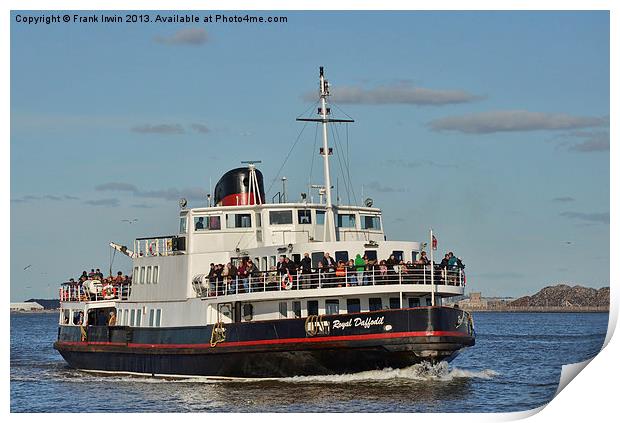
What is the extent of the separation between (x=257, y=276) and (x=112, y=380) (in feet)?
23.4

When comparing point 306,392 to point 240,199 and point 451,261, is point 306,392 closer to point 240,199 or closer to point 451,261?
point 451,261

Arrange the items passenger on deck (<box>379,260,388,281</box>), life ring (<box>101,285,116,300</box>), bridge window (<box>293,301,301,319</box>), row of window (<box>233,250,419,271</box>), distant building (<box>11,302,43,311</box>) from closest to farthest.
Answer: passenger on deck (<box>379,260,388,281</box>) → bridge window (<box>293,301,301,319</box>) → row of window (<box>233,250,419,271</box>) → life ring (<box>101,285,116,300</box>) → distant building (<box>11,302,43,311</box>)

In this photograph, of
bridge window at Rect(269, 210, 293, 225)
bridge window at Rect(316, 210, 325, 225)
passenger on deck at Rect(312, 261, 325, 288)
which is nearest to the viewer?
passenger on deck at Rect(312, 261, 325, 288)

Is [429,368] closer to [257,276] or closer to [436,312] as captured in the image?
[436,312]

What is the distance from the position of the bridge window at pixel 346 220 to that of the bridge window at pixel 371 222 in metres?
0.36

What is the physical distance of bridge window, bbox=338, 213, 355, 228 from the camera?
38938 millimetres

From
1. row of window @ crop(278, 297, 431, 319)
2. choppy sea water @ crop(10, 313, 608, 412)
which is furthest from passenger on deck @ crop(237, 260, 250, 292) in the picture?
choppy sea water @ crop(10, 313, 608, 412)

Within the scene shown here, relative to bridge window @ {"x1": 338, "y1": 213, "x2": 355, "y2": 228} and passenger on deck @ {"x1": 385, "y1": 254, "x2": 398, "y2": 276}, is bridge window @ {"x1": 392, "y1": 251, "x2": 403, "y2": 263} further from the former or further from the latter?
bridge window @ {"x1": 338, "y1": 213, "x2": 355, "y2": 228}

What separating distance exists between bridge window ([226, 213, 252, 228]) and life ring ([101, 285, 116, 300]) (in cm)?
694

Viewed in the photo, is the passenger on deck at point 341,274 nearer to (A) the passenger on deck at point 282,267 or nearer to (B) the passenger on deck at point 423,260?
(A) the passenger on deck at point 282,267

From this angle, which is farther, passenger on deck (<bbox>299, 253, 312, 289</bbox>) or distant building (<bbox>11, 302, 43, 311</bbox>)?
distant building (<bbox>11, 302, 43, 311</bbox>)
